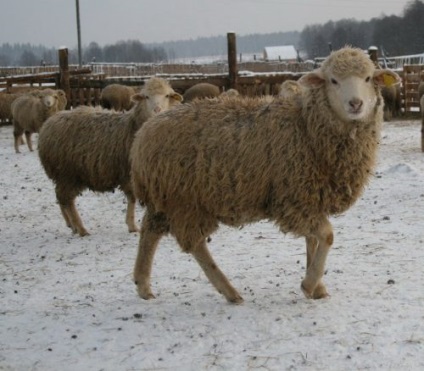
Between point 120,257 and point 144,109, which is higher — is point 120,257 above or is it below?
below

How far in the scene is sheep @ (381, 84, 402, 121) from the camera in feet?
59.0

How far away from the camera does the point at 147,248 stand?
14.3 ft

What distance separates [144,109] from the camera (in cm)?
670

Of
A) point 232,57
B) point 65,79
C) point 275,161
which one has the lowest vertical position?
point 275,161

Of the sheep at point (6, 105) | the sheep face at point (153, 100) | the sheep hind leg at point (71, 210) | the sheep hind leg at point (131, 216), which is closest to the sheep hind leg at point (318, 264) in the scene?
the sheep hind leg at point (131, 216)

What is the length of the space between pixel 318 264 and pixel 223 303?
0.74 metres

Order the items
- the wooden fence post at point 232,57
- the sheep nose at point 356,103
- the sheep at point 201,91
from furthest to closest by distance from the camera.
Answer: the wooden fence post at point 232,57 → the sheep at point 201,91 → the sheep nose at point 356,103

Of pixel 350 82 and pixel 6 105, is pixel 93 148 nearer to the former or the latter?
pixel 350 82

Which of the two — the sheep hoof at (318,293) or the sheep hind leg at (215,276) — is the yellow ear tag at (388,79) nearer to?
the sheep hoof at (318,293)

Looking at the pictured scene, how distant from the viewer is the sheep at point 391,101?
59.0 ft

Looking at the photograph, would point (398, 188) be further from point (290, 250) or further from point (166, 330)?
point (166, 330)

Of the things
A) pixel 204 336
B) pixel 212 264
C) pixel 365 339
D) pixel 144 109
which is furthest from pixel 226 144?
pixel 144 109

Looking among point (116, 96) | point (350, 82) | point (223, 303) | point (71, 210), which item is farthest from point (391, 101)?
point (223, 303)

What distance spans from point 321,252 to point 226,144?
39.1 inches
